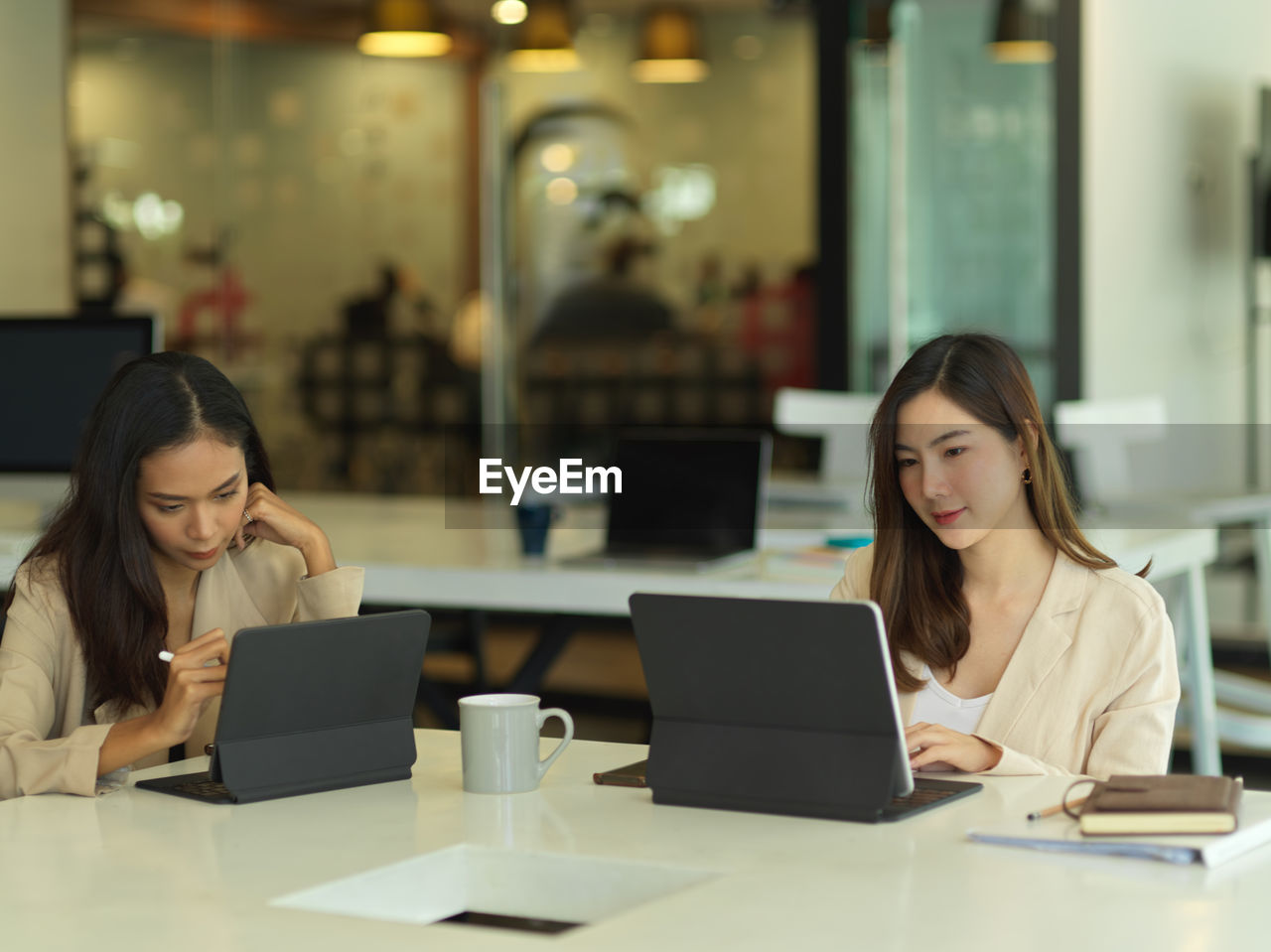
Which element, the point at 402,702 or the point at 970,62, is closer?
the point at 402,702

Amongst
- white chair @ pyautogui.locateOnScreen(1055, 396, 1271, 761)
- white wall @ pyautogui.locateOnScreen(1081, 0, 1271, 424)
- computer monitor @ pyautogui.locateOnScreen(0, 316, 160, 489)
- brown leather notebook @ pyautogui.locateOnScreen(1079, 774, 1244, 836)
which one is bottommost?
brown leather notebook @ pyautogui.locateOnScreen(1079, 774, 1244, 836)

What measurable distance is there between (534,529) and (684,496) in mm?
340

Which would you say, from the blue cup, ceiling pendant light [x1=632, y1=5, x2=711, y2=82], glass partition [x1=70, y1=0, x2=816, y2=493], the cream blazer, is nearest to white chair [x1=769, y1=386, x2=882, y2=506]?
the blue cup

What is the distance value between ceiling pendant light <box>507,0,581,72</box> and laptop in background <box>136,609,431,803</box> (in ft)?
17.1

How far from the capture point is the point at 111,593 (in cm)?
202

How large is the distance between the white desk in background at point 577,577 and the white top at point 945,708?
28.7 inches

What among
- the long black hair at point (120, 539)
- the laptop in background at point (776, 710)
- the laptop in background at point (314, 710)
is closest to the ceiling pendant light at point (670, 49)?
the long black hair at point (120, 539)

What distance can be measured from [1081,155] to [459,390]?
2.66m

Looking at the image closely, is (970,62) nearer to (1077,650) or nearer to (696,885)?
(1077,650)

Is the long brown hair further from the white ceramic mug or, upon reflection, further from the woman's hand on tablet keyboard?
the white ceramic mug

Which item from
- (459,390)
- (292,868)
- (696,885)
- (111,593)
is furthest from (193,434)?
(459,390)

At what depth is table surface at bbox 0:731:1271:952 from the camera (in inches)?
48.4

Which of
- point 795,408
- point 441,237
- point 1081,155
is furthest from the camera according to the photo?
point 441,237

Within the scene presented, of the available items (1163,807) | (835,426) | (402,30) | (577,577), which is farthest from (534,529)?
(402,30)
